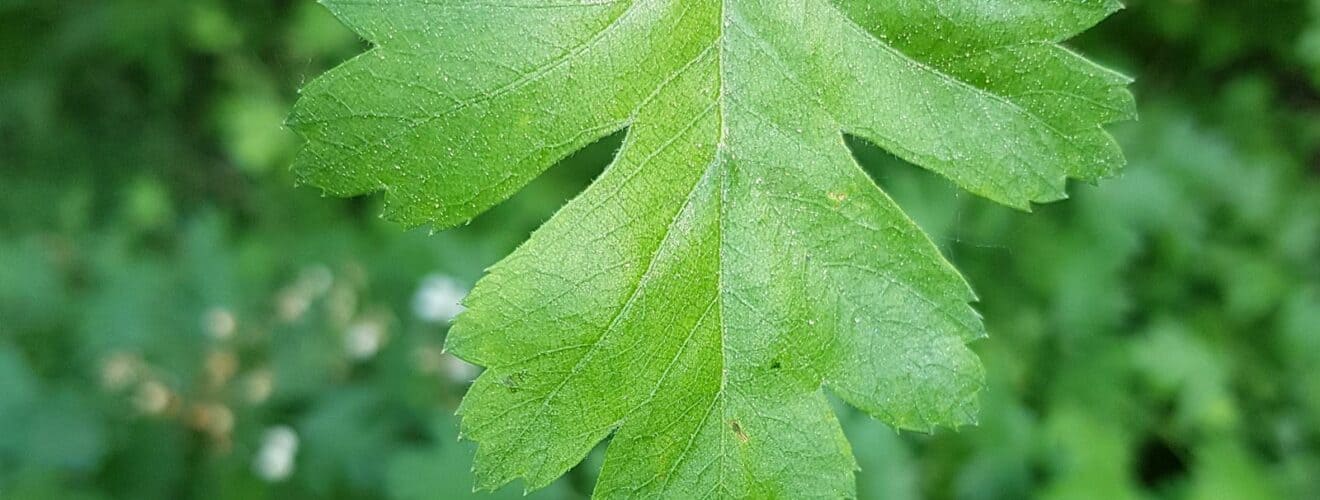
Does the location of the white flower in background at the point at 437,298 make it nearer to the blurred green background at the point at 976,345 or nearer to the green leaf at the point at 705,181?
the blurred green background at the point at 976,345

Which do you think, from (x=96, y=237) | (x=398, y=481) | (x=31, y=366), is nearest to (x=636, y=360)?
(x=398, y=481)

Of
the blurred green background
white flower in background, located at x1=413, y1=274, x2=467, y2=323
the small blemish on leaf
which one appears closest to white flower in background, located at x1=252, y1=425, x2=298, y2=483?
the blurred green background

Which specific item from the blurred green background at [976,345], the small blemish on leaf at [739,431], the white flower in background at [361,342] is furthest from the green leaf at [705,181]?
the white flower in background at [361,342]

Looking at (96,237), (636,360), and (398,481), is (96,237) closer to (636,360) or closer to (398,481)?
(398,481)

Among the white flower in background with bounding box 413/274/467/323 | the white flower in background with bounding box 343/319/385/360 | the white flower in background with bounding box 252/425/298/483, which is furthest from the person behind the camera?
the white flower in background with bounding box 343/319/385/360

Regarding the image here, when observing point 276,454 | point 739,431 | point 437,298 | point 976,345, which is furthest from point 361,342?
point 739,431

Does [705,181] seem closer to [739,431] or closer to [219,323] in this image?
[739,431]

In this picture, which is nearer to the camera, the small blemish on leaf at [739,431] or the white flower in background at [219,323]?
the small blemish on leaf at [739,431]

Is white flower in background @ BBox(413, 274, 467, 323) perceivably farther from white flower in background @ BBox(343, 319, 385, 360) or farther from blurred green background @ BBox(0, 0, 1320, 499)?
white flower in background @ BBox(343, 319, 385, 360)
